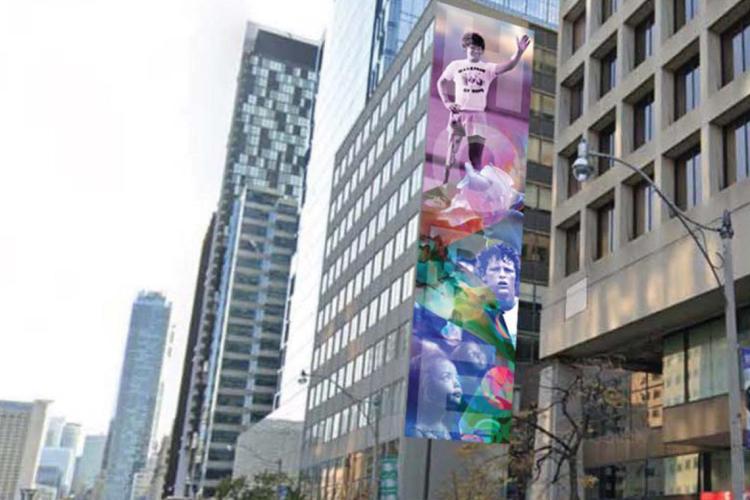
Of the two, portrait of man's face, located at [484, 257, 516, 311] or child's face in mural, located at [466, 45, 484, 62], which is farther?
child's face in mural, located at [466, 45, 484, 62]

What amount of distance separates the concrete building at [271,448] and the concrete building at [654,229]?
206 ft

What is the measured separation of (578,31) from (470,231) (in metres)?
28.3

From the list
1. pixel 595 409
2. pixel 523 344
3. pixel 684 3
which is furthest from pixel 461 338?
pixel 684 3

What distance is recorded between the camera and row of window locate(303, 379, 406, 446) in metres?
64.2

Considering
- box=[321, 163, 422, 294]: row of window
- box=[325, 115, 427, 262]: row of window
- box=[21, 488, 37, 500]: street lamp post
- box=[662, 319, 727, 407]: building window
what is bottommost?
box=[21, 488, 37, 500]: street lamp post

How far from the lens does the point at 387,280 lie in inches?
2847

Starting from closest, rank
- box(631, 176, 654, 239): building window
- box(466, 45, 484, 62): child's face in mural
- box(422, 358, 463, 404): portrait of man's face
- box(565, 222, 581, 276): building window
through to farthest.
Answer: box(631, 176, 654, 239): building window, box(565, 222, 581, 276): building window, box(422, 358, 463, 404): portrait of man's face, box(466, 45, 484, 62): child's face in mural

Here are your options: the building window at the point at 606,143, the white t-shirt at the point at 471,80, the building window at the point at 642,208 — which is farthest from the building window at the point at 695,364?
the white t-shirt at the point at 471,80

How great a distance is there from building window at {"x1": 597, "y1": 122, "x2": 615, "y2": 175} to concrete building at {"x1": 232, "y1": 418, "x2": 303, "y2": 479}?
6457 centimetres

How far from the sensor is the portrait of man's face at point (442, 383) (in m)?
63.3

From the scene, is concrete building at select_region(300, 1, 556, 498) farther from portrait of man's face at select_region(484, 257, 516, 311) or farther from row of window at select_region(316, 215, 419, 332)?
portrait of man's face at select_region(484, 257, 516, 311)

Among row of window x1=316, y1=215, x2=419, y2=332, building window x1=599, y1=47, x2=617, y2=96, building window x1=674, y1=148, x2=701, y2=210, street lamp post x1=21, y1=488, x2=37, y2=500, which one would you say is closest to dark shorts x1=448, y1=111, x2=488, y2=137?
row of window x1=316, y1=215, x2=419, y2=332

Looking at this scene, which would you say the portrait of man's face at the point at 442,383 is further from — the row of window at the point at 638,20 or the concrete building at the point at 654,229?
the row of window at the point at 638,20

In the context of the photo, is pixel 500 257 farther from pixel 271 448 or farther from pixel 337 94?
pixel 271 448
